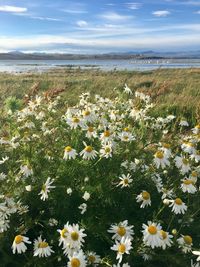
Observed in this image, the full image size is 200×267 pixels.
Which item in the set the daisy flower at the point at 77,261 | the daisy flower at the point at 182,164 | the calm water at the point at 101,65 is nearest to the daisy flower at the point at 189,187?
the daisy flower at the point at 182,164

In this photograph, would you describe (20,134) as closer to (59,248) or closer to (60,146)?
(60,146)

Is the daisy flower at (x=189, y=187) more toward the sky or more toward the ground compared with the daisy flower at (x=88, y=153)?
more toward the ground

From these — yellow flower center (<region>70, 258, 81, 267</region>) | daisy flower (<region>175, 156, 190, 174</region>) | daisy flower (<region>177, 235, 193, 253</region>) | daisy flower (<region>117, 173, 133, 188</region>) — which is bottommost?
daisy flower (<region>177, 235, 193, 253</region>)

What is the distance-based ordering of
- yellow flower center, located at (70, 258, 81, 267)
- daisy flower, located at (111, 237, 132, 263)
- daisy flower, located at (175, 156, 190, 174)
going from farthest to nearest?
1. daisy flower, located at (175, 156, 190, 174)
2. daisy flower, located at (111, 237, 132, 263)
3. yellow flower center, located at (70, 258, 81, 267)

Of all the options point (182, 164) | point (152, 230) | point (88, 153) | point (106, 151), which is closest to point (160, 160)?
point (182, 164)

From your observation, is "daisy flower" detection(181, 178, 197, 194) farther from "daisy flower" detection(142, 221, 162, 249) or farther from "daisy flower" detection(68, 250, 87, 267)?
"daisy flower" detection(68, 250, 87, 267)

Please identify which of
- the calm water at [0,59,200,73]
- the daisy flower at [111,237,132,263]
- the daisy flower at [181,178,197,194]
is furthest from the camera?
the calm water at [0,59,200,73]

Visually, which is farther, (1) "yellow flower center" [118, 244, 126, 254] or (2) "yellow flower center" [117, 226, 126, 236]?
(2) "yellow flower center" [117, 226, 126, 236]

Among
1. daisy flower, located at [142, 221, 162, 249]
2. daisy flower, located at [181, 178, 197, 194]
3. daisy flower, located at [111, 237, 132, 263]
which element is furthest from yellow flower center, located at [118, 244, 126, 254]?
daisy flower, located at [181, 178, 197, 194]

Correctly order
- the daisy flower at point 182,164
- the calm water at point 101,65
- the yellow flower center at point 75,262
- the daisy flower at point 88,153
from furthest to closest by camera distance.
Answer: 1. the calm water at point 101,65
2. the daisy flower at point 182,164
3. the daisy flower at point 88,153
4. the yellow flower center at point 75,262

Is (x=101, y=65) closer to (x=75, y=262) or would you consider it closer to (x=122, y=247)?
(x=122, y=247)

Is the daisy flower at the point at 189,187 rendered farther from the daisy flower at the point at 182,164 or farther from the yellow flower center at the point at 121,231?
the yellow flower center at the point at 121,231

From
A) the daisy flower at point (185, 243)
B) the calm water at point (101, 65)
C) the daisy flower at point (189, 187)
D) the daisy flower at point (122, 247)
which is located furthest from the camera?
the calm water at point (101, 65)

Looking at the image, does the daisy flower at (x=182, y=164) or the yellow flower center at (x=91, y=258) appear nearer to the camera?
the yellow flower center at (x=91, y=258)
